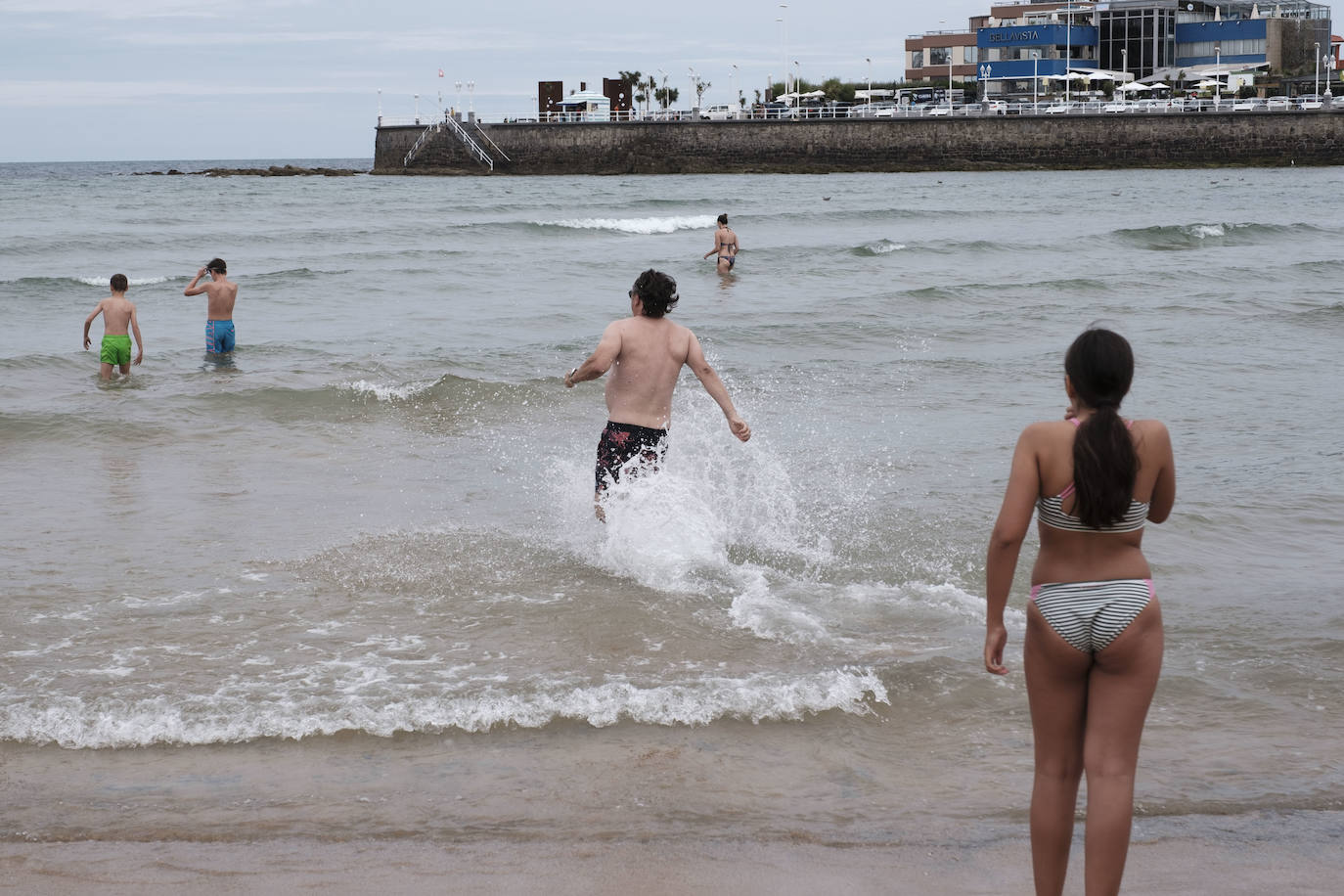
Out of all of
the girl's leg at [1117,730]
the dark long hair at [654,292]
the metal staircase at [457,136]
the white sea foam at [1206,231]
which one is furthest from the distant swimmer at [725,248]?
the metal staircase at [457,136]

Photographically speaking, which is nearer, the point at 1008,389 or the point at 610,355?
the point at 610,355

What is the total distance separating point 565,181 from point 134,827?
5516 cm

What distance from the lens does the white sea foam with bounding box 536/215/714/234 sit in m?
33.2

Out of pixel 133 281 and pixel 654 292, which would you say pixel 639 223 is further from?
pixel 654 292

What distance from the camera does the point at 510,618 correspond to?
5.57 m

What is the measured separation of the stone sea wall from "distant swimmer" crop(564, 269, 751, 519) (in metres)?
56.0

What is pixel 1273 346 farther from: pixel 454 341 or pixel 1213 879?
pixel 1213 879

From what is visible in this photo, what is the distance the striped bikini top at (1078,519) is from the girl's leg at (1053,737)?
205 mm

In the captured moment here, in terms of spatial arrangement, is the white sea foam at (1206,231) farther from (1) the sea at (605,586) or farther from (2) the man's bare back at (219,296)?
(2) the man's bare back at (219,296)

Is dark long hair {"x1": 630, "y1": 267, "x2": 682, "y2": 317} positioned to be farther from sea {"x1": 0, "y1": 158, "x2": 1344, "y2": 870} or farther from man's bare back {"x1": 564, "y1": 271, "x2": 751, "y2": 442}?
sea {"x1": 0, "y1": 158, "x2": 1344, "y2": 870}

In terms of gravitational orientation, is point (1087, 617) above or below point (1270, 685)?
above

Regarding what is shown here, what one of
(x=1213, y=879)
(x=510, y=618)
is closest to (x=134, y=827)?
(x=510, y=618)

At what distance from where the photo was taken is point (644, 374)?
6.10 metres

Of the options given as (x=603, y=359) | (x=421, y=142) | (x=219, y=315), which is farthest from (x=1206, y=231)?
(x=421, y=142)
